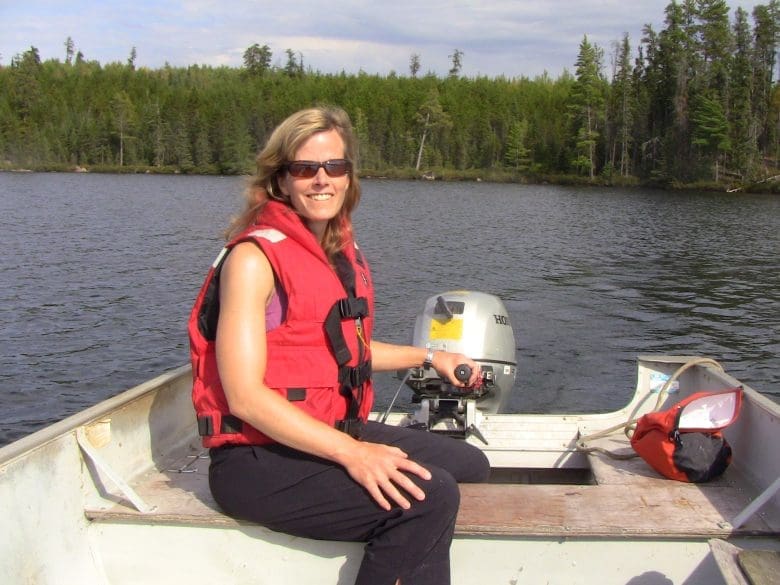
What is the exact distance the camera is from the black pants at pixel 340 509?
2.43 m

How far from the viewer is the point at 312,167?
8.91 ft

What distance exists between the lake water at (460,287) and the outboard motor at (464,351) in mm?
1430

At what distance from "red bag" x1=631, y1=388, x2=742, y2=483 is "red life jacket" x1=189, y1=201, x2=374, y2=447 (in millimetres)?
1393

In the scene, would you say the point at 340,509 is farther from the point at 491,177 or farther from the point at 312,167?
the point at 491,177

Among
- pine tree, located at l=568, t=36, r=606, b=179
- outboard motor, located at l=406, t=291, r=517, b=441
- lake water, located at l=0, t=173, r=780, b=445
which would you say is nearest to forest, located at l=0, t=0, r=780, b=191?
pine tree, located at l=568, t=36, r=606, b=179

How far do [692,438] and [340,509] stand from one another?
1.68m

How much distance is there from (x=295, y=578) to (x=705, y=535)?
1.44 meters

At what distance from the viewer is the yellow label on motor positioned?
15.7ft

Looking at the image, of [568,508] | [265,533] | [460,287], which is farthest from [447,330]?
[460,287]

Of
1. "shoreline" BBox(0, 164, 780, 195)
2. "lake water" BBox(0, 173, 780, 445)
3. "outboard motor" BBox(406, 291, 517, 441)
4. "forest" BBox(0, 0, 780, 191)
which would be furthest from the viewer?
"forest" BBox(0, 0, 780, 191)

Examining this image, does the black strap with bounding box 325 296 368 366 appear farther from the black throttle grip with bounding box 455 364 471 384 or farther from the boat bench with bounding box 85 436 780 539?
the black throttle grip with bounding box 455 364 471 384

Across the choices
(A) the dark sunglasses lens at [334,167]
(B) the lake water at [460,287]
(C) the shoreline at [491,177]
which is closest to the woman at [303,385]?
(A) the dark sunglasses lens at [334,167]

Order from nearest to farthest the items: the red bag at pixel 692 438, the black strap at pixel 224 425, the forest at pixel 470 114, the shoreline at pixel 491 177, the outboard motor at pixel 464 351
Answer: the black strap at pixel 224 425 < the red bag at pixel 692 438 < the outboard motor at pixel 464 351 < the shoreline at pixel 491 177 < the forest at pixel 470 114

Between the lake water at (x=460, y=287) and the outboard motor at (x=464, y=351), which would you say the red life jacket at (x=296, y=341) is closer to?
the lake water at (x=460, y=287)
